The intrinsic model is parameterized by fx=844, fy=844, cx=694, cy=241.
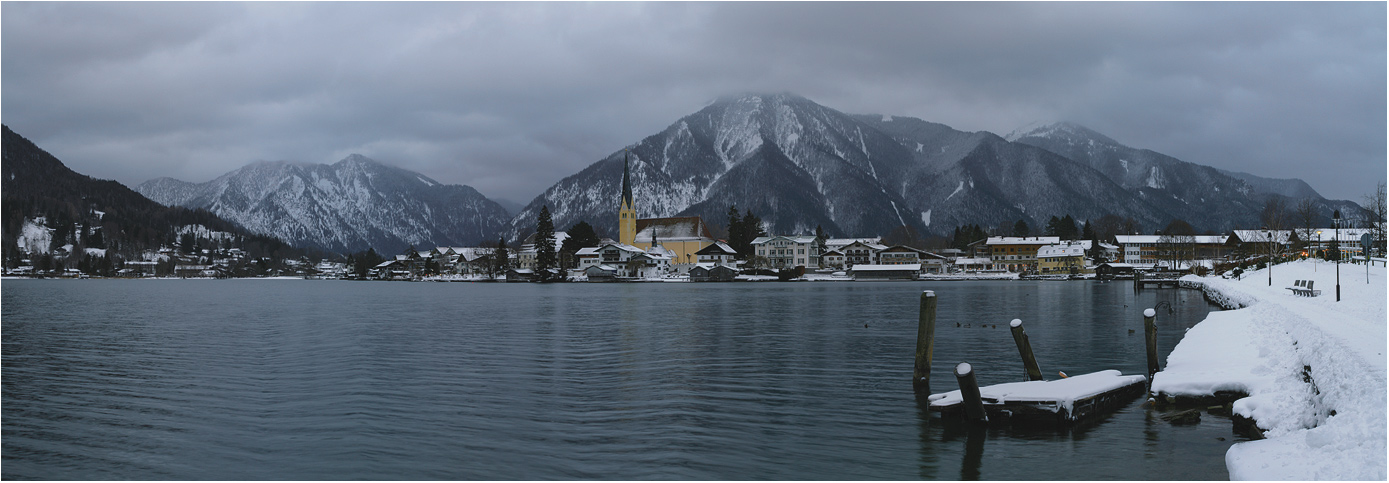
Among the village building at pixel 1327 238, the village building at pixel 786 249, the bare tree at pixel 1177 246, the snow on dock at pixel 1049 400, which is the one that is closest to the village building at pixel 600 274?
the village building at pixel 786 249

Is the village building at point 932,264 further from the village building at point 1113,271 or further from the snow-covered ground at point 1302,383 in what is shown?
the snow-covered ground at point 1302,383

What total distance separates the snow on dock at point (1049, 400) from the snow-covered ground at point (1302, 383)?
1305 mm

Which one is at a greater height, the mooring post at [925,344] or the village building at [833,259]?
the village building at [833,259]

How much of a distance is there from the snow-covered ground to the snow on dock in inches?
51.4

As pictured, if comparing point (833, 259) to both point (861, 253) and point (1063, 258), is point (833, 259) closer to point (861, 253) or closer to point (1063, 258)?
point (861, 253)

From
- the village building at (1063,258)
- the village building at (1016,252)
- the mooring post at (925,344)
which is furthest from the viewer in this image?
the village building at (1016,252)

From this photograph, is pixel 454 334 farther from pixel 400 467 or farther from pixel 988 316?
pixel 988 316

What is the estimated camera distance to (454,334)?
43844 mm

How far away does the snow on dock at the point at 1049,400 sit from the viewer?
18156mm

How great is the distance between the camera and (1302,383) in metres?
17.2

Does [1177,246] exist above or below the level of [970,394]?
above

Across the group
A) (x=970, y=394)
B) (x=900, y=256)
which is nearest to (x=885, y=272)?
(x=900, y=256)

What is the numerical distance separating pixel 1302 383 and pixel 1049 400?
4.87 meters

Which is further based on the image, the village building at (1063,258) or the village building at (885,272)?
the village building at (1063,258)
